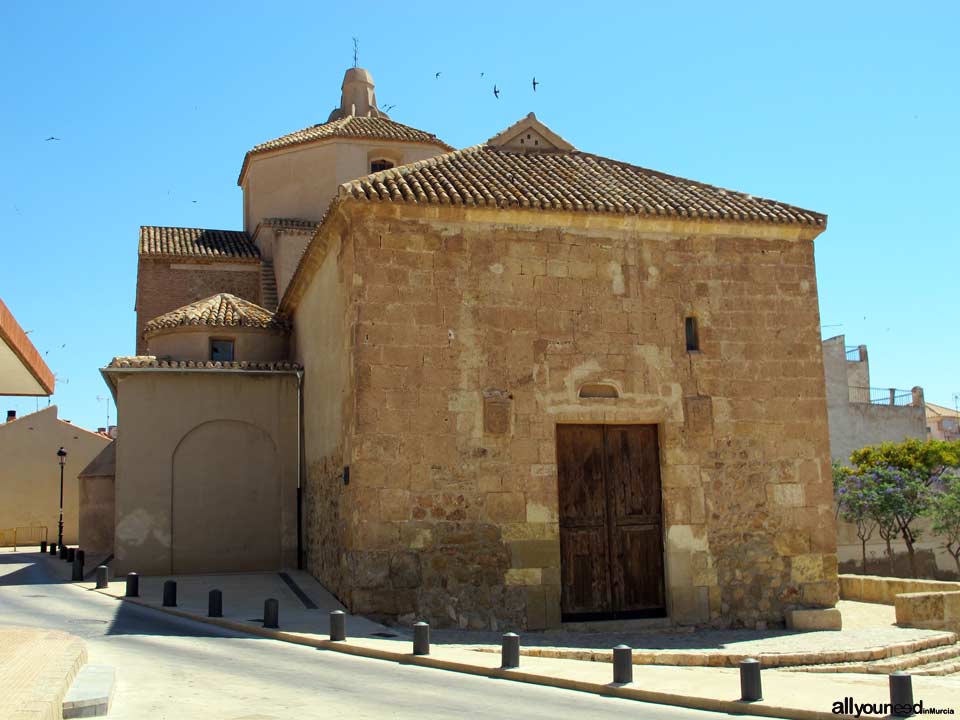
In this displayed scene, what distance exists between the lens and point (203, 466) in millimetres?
17078

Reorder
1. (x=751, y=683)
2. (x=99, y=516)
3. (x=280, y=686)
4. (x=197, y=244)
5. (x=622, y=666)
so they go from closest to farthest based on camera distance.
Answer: (x=751, y=683) < (x=280, y=686) < (x=622, y=666) < (x=99, y=516) < (x=197, y=244)

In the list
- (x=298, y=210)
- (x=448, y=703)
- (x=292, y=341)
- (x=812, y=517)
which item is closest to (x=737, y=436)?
(x=812, y=517)

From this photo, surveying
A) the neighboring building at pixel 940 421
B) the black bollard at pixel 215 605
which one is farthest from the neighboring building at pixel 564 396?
the neighboring building at pixel 940 421

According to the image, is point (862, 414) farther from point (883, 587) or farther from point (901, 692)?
point (901, 692)

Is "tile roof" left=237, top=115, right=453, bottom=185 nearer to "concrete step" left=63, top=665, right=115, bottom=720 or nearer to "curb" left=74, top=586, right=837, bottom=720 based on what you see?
"curb" left=74, top=586, right=837, bottom=720

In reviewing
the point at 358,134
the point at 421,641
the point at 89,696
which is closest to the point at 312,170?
the point at 358,134

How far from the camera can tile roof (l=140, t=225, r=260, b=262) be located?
23.8 meters

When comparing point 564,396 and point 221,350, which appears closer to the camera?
point 564,396

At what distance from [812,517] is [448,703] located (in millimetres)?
7892

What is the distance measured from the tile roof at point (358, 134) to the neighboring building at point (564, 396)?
28.7 feet

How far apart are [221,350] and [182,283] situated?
19.0 feet

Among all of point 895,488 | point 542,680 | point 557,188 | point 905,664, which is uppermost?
point 557,188

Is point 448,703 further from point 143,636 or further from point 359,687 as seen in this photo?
point 143,636

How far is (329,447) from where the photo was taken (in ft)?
47.2
